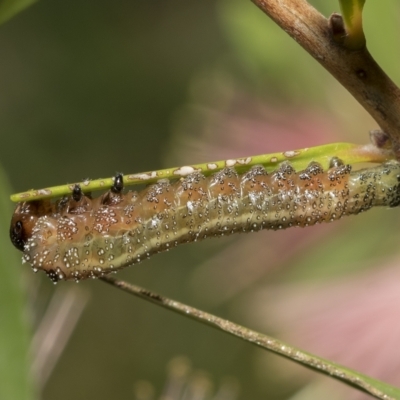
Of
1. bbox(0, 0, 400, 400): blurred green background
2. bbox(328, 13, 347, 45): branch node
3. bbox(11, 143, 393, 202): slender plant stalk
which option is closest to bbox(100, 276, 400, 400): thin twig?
bbox(11, 143, 393, 202): slender plant stalk

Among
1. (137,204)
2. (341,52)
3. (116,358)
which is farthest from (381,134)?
(116,358)

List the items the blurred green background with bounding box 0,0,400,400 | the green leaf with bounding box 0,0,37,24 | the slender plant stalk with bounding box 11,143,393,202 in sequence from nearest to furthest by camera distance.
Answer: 1. the slender plant stalk with bounding box 11,143,393,202
2. the green leaf with bounding box 0,0,37,24
3. the blurred green background with bounding box 0,0,400,400

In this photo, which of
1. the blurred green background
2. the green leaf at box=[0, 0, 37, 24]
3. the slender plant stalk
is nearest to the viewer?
the slender plant stalk

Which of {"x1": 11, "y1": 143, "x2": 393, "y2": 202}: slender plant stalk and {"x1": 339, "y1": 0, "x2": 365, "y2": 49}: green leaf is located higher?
{"x1": 339, "y1": 0, "x2": 365, "y2": 49}: green leaf

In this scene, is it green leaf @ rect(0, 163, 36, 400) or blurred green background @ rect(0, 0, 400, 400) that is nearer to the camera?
green leaf @ rect(0, 163, 36, 400)

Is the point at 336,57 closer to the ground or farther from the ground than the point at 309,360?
farther from the ground

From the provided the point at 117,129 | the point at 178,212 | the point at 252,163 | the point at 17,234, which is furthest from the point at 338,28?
the point at 117,129

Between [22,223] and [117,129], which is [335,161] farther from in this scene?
[117,129]

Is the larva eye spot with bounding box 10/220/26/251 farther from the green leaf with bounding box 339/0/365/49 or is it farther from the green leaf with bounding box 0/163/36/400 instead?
the green leaf with bounding box 339/0/365/49
